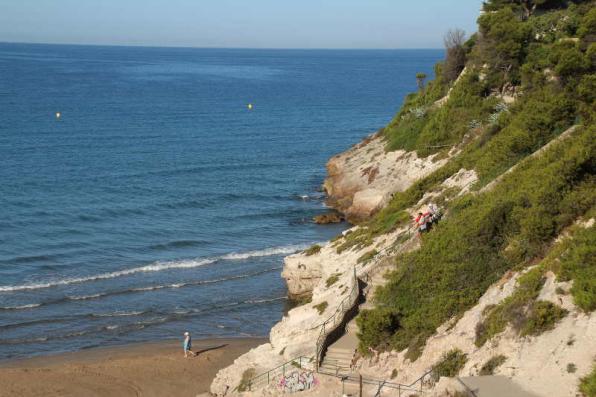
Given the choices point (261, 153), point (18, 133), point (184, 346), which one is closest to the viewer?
point (184, 346)

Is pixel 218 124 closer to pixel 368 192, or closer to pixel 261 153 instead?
pixel 261 153

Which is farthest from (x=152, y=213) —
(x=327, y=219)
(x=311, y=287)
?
(x=311, y=287)

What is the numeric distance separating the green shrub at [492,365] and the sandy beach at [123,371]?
12.4m

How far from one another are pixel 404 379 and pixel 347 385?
171 cm

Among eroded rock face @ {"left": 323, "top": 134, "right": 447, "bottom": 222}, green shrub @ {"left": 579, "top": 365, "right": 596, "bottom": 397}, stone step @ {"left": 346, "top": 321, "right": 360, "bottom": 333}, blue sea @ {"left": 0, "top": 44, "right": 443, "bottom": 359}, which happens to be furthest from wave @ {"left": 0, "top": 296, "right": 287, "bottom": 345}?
green shrub @ {"left": 579, "top": 365, "right": 596, "bottom": 397}

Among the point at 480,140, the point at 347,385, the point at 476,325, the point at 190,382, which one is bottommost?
the point at 190,382

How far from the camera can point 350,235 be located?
122 feet

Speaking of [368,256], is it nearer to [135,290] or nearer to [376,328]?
[376,328]

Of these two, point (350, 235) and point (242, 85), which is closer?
point (350, 235)

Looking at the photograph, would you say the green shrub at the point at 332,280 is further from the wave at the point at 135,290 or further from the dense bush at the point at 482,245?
the wave at the point at 135,290

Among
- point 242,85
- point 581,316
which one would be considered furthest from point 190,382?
point 242,85

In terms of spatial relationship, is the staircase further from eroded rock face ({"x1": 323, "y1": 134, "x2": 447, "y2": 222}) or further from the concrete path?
eroded rock face ({"x1": 323, "y1": 134, "x2": 447, "y2": 222})

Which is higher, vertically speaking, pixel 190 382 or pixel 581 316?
pixel 581 316

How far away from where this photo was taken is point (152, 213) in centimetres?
5419
